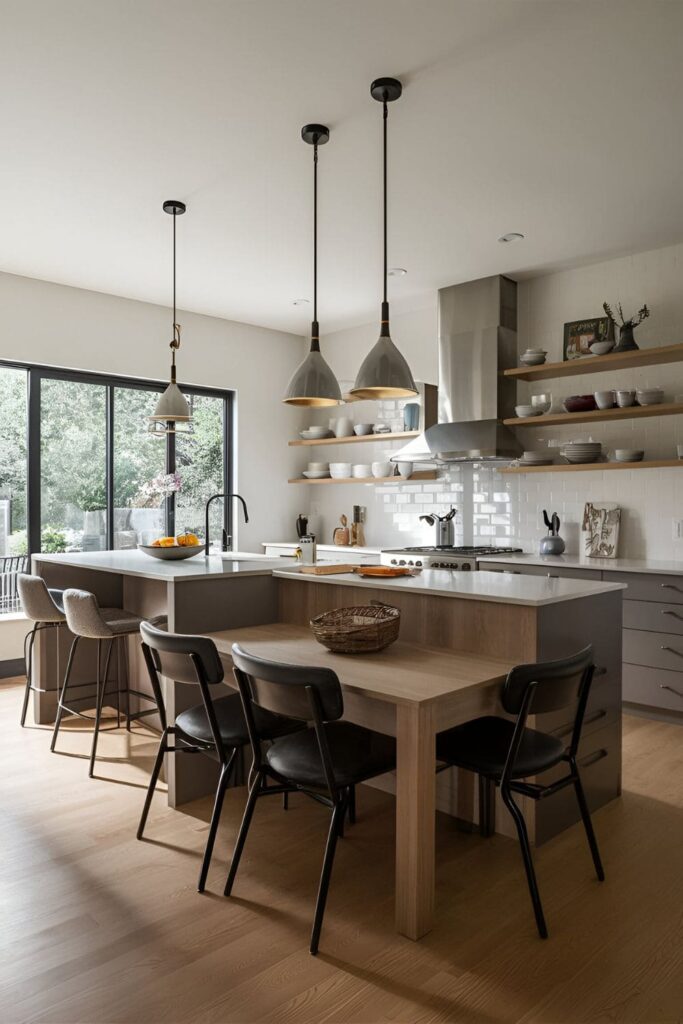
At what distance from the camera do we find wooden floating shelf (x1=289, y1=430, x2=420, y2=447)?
5831 mm

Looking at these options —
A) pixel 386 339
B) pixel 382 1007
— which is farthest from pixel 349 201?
pixel 382 1007

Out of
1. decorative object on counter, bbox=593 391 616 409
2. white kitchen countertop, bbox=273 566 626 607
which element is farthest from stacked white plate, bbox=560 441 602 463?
white kitchen countertop, bbox=273 566 626 607

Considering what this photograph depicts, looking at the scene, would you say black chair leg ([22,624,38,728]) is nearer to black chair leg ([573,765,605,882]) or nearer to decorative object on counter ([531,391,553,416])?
black chair leg ([573,765,605,882])

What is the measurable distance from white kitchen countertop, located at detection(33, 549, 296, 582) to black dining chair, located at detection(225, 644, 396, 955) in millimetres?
955

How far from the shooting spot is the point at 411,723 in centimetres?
201

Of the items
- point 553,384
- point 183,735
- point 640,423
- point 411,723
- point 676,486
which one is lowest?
point 183,735

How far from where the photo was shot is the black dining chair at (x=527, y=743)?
2066mm

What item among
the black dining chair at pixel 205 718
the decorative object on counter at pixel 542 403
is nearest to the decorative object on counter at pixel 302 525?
the decorative object on counter at pixel 542 403

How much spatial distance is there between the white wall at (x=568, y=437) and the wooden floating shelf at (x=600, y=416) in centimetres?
9

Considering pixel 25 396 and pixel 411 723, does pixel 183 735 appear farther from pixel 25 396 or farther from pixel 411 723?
pixel 25 396

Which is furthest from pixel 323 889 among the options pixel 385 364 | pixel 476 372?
pixel 476 372

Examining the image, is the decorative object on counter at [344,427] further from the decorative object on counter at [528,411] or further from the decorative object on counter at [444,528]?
the decorative object on counter at [528,411]

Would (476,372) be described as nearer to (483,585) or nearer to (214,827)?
(483,585)

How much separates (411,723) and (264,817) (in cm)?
116
